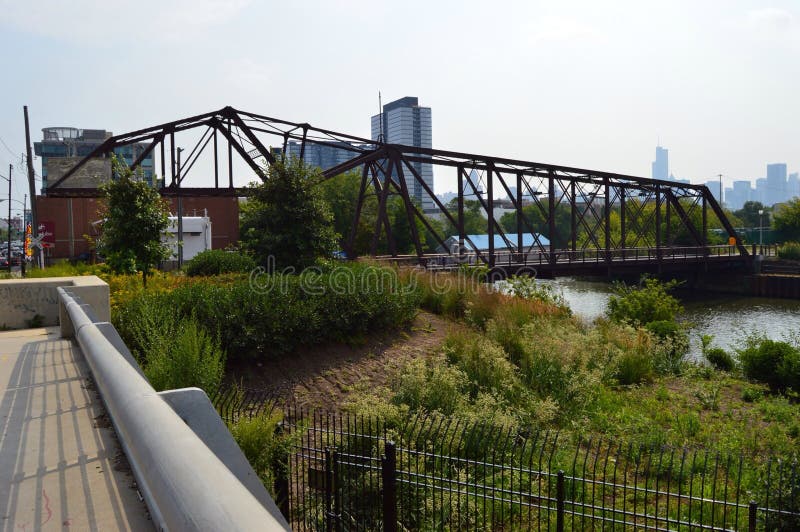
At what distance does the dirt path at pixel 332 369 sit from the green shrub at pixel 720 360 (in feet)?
29.2

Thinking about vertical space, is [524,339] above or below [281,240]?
below

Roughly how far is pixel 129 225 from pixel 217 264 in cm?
549

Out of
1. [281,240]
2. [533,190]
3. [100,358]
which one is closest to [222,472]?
[100,358]

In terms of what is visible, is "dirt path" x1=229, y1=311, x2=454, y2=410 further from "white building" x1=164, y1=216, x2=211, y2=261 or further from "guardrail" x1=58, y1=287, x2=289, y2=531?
"white building" x1=164, y1=216, x2=211, y2=261

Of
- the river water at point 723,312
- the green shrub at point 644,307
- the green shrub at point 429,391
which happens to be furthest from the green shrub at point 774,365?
the green shrub at point 429,391

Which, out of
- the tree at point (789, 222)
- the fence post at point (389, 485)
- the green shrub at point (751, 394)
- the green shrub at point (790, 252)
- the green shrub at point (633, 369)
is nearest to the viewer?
the fence post at point (389, 485)

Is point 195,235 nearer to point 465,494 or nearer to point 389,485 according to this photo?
point 465,494

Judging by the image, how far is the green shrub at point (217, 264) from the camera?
2149 centimetres

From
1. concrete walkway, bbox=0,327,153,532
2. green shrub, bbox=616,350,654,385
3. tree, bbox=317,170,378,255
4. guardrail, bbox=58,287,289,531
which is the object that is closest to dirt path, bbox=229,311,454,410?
concrete walkway, bbox=0,327,153,532

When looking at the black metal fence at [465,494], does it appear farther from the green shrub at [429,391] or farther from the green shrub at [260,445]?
the green shrub at [429,391]

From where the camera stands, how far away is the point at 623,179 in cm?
4331

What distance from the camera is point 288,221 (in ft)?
59.5

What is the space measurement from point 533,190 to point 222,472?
1492 inches

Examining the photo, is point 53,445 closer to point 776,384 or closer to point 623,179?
point 776,384
